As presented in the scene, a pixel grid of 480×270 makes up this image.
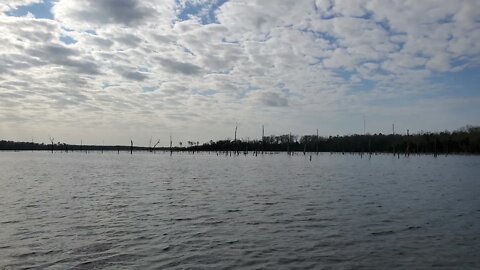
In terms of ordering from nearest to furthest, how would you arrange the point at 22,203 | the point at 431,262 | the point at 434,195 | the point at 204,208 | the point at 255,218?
the point at 431,262 < the point at 255,218 < the point at 204,208 < the point at 22,203 < the point at 434,195

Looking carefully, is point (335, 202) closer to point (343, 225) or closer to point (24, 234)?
point (343, 225)

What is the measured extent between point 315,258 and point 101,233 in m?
9.54

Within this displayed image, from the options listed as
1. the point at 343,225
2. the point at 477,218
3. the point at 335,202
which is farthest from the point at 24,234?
the point at 477,218

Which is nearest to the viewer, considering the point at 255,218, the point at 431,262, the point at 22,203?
the point at 431,262

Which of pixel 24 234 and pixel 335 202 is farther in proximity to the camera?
pixel 335 202

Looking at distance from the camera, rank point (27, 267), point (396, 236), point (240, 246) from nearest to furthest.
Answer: point (27, 267) → point (240, 246) → point (396, 236)

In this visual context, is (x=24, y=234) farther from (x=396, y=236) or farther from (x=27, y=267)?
(x=396, y=236)

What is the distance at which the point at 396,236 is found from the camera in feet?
58.9

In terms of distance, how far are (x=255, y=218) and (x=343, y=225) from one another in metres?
4.63

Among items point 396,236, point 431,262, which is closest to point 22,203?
point 396,236

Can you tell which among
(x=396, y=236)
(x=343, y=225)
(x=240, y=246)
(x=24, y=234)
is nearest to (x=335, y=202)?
(x=343, y=225)

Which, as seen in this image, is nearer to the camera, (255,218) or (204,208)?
(255,218)

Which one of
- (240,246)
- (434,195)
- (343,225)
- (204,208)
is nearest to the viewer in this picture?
(240,246)

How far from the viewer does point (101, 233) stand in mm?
18438
